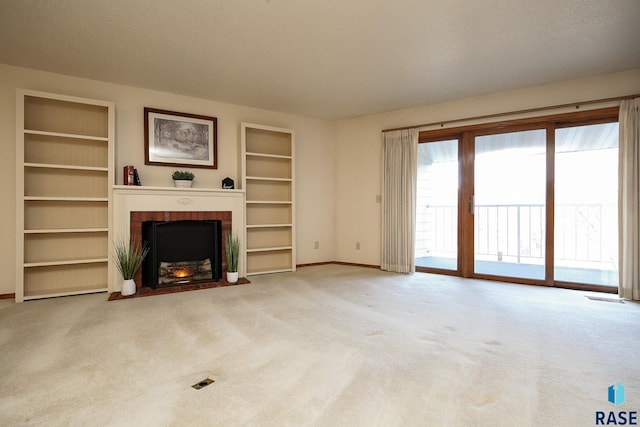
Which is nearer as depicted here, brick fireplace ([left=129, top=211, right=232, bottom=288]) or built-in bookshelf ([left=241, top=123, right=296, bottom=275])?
brick fireplace ([left=129, top=211, right=232, bottom=288])

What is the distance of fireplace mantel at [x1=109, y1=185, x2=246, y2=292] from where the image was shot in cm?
364

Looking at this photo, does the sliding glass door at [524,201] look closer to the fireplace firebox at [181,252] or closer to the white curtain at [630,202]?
the white curtain at [630,202]

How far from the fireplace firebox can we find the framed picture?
83 cm

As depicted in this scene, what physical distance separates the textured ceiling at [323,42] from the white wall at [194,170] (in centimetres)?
19

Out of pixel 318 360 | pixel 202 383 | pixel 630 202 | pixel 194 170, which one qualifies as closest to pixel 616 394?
pixel 318 360

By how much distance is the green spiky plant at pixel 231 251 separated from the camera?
420cm

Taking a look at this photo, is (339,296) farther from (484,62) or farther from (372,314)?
(484,62)

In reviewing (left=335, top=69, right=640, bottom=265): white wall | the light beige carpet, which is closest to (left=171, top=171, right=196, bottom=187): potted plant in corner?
the light beige carpet

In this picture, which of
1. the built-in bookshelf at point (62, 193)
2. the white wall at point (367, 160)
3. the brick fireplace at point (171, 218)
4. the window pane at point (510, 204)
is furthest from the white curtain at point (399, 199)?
the built-in bookshelf at point (62, 193)

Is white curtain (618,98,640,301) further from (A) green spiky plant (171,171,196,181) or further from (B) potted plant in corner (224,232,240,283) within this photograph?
(A) green spiky plant (171,171,196,181)

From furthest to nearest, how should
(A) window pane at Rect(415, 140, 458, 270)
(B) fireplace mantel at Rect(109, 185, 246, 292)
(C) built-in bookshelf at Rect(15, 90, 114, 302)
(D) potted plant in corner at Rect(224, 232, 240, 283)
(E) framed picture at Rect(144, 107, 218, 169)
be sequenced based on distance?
(A) window pane at Rect(415, 140, 458, 270) < (D) potted plant in corner at Rect(224, 232, 240, 283) < (E) framed picture at Rect(144, 107, 218, 169) < (B) fireplace mantel at Rect(109, 185, 246, 292) < (C) built-in bookshelf at Rect(15, 90, 114, 302)

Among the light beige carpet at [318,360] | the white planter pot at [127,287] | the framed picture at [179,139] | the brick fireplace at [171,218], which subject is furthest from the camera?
the framed picture at [179,139]

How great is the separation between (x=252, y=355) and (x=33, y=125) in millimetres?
3587

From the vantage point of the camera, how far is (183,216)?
13.2ft
